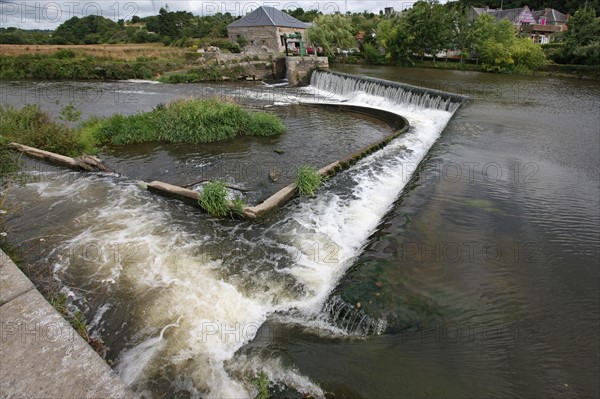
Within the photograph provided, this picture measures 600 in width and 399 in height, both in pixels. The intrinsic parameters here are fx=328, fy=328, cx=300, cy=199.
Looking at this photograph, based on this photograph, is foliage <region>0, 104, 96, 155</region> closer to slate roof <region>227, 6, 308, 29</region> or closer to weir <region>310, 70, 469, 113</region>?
weir <region>310, 70, 469, 113</region>

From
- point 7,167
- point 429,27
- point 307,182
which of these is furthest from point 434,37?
point 7,167

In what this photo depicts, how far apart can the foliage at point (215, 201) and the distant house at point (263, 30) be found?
36860 mm

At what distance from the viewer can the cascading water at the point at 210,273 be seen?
3.85m

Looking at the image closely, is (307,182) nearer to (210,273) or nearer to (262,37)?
(210,273)

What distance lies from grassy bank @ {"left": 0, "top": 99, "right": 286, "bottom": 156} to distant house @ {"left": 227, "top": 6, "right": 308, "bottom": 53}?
29910 mm

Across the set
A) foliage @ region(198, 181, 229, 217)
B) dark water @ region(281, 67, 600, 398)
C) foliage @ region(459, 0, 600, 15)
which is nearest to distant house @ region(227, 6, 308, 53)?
foliage @ region(459, 0, 600, 15)

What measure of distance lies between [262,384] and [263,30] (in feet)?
141

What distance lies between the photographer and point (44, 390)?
2.40 m

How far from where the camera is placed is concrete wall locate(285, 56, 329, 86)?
28562 millimetres

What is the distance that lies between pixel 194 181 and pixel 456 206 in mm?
6578

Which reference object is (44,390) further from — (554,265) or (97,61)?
(97,61)

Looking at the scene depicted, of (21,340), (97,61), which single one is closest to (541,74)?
(21,340)

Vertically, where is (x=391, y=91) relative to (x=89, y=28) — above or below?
below

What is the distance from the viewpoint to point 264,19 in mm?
40219
